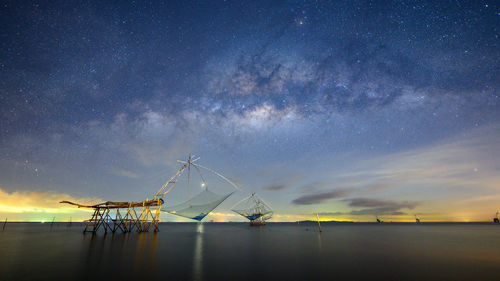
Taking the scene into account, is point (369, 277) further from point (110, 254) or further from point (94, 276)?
point (110, 254)

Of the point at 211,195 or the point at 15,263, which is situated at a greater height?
the point at 211,195

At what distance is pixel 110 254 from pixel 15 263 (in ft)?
18.6

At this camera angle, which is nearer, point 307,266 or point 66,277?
point 66,277

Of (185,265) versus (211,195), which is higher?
(211,195)

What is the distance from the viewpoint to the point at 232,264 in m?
16.0

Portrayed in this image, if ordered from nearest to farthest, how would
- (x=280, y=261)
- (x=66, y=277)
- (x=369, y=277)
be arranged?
(x=66, y=277) → (x=369, y=277) → (x=280, y=261)

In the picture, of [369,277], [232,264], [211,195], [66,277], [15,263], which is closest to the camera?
[66,277]

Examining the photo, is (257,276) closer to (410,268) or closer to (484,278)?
(410,268)

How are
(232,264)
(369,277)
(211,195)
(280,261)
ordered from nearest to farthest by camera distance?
(369,277) < (232,264) < (280,261) < (211,195)

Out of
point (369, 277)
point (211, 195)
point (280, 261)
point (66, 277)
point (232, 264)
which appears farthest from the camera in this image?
point (211, 195)

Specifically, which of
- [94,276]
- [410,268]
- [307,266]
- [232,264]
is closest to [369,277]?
[307,266]

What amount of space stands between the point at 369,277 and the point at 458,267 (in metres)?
9.26

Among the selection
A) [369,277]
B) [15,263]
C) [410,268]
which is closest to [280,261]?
[369,277]

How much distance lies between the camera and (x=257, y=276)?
42.1 ft
